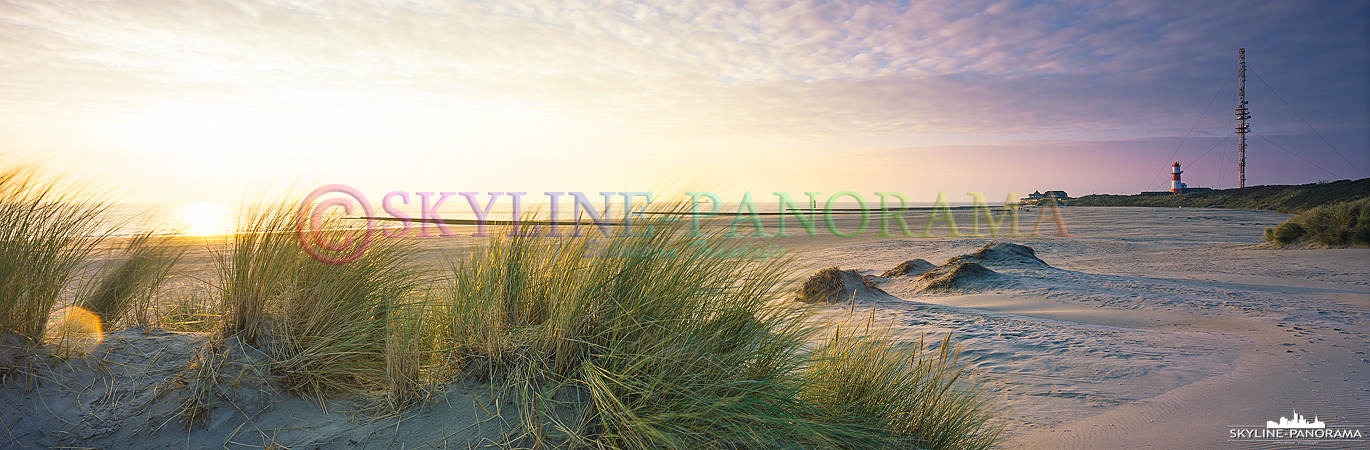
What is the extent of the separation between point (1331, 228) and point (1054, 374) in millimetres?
14061

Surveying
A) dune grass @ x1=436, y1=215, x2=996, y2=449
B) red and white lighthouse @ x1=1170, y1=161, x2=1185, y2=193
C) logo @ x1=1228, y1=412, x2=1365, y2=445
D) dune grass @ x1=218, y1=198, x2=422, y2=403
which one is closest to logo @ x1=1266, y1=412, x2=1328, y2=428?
logo @ x1=1228, y1=412, x2=1365, y2=445

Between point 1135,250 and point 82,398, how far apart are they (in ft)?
61.3

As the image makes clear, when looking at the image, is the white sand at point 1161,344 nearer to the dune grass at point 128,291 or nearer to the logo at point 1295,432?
the logo at point 1295,432

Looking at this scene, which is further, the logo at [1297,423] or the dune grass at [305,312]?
the logo at [1297,423]

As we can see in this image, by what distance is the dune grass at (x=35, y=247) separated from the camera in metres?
2.62

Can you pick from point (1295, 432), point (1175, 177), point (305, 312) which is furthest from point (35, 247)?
point (1175, 177)

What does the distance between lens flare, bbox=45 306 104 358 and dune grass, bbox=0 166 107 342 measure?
0.07 meters

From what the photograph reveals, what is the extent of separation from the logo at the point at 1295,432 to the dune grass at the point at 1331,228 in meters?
13.4

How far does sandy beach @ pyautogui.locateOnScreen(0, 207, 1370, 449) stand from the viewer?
2414mm

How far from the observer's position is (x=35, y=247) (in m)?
2.84

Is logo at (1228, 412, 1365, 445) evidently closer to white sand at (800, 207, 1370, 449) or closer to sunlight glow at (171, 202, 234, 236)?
white sand at (800, 207, 1370, 449)

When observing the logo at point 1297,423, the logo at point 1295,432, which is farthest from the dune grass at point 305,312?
→ the logo at point 1297,423

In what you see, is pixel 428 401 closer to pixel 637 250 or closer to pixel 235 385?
pixel 235 385

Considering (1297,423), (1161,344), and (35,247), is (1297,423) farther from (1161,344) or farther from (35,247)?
(35,247)
